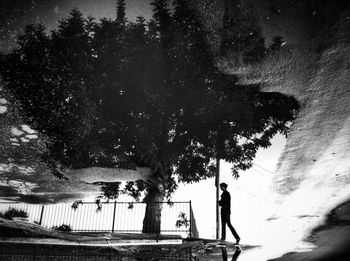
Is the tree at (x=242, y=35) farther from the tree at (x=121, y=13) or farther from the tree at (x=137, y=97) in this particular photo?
the tree at (x=121, y=13)

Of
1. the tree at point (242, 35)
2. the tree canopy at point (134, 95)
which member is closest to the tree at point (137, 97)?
the tree canopy at point (134, 95)

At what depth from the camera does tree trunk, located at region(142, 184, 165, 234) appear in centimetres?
1188

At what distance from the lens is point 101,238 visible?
389 inches

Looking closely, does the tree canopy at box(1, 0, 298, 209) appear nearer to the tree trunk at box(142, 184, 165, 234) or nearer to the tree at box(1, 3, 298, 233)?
the tree at box(1, 3, 298, 233)

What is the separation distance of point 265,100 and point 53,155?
28.7ft

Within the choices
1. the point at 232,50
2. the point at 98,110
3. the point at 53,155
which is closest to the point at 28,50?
the point at 98,110

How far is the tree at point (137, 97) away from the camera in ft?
28.3

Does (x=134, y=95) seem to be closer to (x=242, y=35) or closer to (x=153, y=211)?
(x=153, y=211)

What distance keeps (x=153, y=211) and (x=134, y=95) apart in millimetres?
5600

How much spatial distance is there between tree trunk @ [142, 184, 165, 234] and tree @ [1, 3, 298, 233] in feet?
0.16

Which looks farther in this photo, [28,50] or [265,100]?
[265,100]

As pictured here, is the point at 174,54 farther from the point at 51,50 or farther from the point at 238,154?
the point at 238,154

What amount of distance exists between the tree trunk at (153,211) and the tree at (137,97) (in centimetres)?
5

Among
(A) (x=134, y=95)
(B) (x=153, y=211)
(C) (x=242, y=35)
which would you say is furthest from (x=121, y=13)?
(B) (x=153, y=211)
